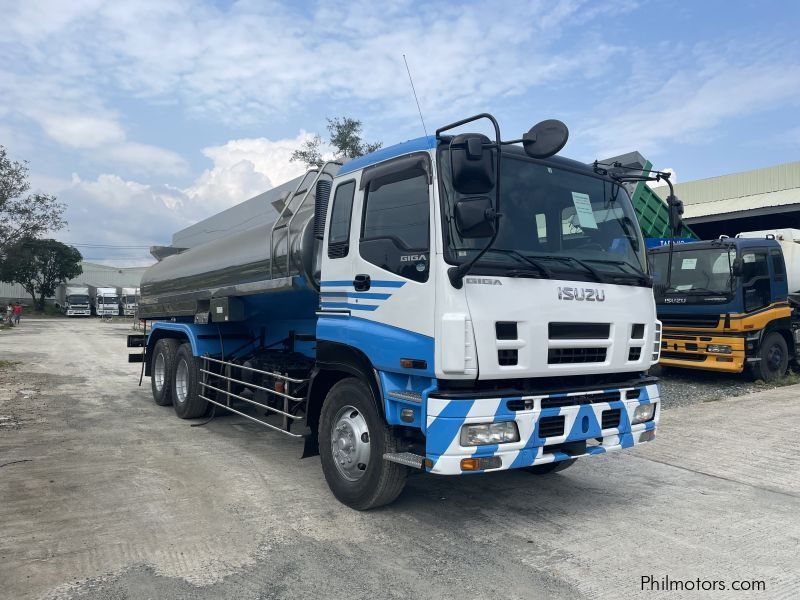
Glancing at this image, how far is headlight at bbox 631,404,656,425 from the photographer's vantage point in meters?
4.69

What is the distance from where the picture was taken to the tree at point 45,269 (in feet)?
172

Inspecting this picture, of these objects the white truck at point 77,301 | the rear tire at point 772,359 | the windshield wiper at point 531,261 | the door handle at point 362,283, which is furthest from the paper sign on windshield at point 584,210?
the white truck at point 77,301

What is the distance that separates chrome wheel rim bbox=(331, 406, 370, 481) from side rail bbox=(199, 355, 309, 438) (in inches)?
25.3

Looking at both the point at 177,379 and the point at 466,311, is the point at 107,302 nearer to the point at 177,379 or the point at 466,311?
the point at 177,379

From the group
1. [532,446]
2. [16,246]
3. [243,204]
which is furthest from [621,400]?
[16,246]

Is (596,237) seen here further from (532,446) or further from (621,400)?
(532,446)

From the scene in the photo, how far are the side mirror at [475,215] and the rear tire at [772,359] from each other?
360 inches

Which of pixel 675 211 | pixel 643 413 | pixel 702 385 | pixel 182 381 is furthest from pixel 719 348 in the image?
pixel 182 381

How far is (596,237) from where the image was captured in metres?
4.73

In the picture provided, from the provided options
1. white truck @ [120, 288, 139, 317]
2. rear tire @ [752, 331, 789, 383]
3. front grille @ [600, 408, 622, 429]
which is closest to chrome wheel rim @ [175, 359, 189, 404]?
front grille @ [600, 408, 622, 429]

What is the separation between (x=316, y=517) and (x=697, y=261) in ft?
29.0

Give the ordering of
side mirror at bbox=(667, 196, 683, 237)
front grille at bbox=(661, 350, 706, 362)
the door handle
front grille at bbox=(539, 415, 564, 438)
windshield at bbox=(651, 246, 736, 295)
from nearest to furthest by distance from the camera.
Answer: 1. front grille at bbox=(539, 415, 564, 438)
2. the door handle
3. side mirror at bbox=(667, 196, 683, 237)
4. windshield at bbox=(651, 246, 736, 295)
5. front grille at bbox=(661, 350, 706, 362)

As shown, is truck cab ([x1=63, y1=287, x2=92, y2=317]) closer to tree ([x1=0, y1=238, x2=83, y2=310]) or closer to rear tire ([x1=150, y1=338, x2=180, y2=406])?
tree ([x1=0, y1=238, x2=83, y2=310])

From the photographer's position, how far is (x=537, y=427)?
4.04 m
